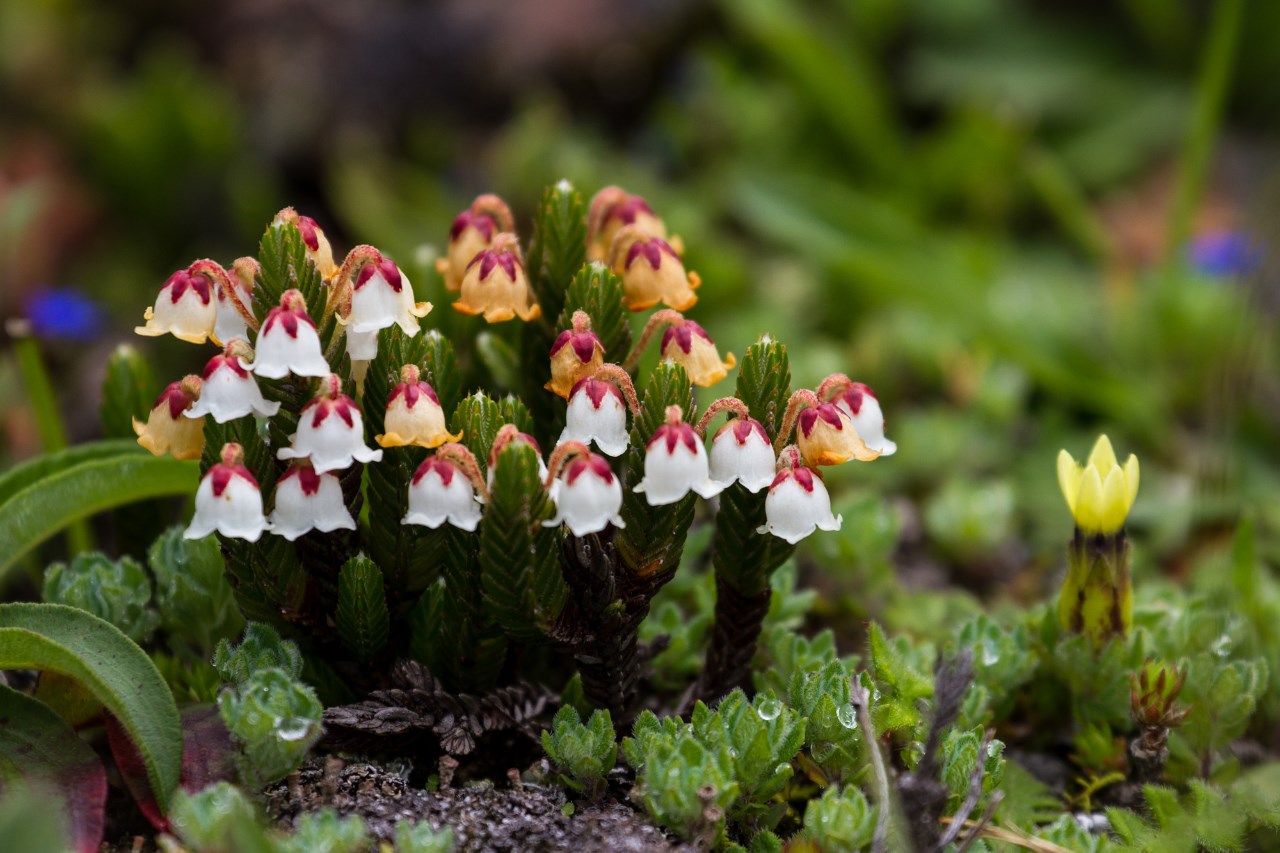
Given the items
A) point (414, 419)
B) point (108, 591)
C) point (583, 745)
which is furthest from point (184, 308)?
point (583, 745)

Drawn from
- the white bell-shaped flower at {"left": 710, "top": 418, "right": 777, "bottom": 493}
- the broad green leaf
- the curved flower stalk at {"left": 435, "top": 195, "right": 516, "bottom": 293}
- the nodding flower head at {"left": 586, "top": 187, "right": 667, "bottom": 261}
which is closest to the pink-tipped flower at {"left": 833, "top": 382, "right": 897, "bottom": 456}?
the white bell-shaped flower at {"left": 710, "top": 418, "right": 777, "bottom": 493}

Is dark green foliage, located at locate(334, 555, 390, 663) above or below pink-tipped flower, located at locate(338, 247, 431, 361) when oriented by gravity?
below

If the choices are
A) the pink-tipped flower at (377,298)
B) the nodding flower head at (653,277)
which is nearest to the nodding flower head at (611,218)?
the nodding flower head at (653,277)

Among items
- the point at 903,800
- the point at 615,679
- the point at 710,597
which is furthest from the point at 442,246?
the point at 903,800

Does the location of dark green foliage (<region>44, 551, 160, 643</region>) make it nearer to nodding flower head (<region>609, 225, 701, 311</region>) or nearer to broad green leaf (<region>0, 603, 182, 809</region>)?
broad green leaf (<region>0, 603, 182, 809</region>)

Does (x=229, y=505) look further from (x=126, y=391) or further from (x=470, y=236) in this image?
(x=126, y=391)

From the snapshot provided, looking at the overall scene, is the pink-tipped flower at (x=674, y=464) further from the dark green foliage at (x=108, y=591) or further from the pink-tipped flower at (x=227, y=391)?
the dark green foliage at (x=108, y=591)

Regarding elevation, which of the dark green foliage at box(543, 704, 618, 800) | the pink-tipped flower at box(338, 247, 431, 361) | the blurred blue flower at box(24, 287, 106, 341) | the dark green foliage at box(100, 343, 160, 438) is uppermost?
the blurred blue flower at box(24, 287, 106, 341)

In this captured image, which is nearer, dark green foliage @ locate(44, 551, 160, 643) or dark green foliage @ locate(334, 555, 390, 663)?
dark green foliage @ locate(334, 555, 390, 663)

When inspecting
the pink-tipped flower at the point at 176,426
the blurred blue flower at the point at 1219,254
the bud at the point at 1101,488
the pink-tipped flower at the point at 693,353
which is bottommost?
the bud at the point at 1101,488
